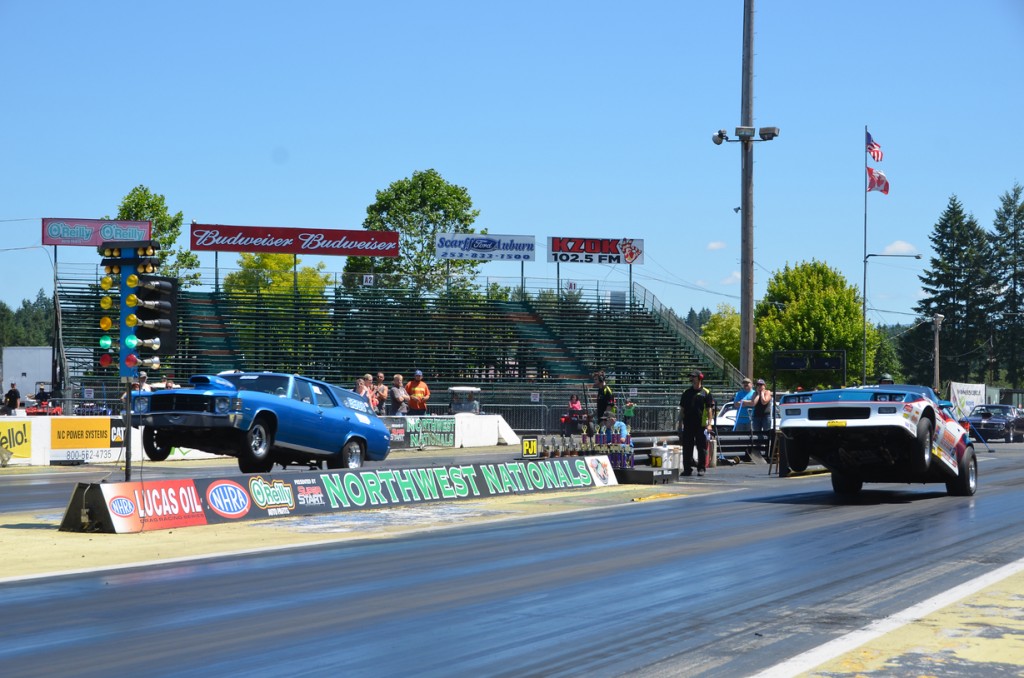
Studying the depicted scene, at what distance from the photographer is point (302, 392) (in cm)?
1945

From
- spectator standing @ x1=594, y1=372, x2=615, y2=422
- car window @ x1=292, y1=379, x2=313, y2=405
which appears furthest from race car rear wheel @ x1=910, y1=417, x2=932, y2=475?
spectator standing @ x1=594, y1=372, x2=615, y2=422

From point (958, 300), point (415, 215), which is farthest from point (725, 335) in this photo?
point (415, 215)

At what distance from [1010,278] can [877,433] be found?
110164 mm

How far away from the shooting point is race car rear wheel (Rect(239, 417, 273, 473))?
18.2m

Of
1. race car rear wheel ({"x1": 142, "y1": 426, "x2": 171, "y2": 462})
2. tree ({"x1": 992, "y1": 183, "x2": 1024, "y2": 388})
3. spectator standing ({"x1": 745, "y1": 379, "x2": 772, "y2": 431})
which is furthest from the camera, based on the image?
tree ({"x1": 992, "y1": 183, "x2": 1024, "y2": 388})

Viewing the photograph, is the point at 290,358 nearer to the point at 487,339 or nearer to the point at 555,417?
the point at 487,339

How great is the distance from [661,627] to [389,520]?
326 inches

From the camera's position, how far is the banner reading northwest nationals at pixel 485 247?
56.8 m

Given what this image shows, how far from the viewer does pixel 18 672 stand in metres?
6.61

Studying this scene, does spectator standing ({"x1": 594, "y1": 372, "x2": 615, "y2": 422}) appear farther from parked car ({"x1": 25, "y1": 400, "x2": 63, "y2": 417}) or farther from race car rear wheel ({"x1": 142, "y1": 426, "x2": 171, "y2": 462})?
parked car ({"x1": 25, "y1": 400, "x2": 63, "y2": 417})

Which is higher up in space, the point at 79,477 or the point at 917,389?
Result: the point at 917,389

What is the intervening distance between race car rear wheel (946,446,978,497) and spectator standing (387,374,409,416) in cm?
1839

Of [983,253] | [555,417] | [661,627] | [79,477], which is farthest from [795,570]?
[983,253]

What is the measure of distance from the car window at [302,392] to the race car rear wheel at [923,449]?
9361 millimetres
